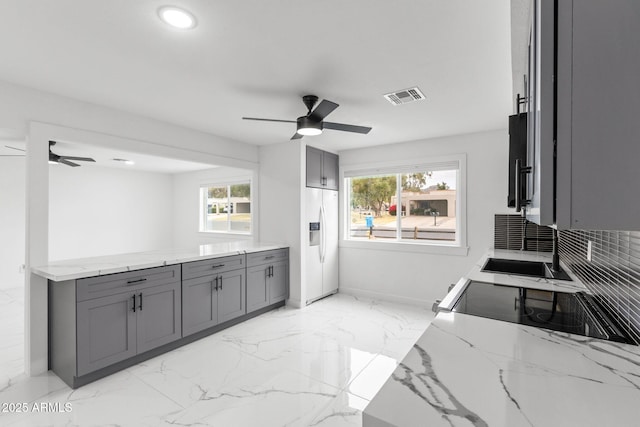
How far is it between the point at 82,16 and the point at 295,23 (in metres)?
1.14

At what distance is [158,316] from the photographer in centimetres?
291

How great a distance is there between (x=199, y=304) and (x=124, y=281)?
84 cm

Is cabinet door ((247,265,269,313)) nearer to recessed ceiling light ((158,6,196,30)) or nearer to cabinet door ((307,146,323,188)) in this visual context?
cabinet door ((307,146,323,188))

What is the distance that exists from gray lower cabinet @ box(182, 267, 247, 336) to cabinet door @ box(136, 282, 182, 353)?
0.09 metres

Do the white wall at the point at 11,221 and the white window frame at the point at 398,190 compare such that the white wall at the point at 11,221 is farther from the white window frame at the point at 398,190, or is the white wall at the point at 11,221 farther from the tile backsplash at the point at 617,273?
the tile backsplash at the point at 617,273

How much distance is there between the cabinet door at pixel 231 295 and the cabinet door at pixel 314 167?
1.65 meters

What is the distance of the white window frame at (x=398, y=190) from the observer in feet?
13.5

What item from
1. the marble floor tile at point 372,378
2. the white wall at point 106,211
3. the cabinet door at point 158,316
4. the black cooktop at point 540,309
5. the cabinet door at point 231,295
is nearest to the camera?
the black cooktop at point 540,309

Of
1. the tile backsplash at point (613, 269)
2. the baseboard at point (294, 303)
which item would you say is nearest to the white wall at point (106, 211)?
the baseboard at point (294, 303)

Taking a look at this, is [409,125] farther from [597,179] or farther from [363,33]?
[597,179]

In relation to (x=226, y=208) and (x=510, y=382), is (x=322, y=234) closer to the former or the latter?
(x=226, y=208)

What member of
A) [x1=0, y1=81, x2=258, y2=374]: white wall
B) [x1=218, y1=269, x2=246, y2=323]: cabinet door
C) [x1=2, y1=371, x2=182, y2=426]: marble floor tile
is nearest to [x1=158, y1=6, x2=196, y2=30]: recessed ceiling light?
[x1=0, y1=81, x2=258, y2=374]: white wall

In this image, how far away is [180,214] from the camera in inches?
295

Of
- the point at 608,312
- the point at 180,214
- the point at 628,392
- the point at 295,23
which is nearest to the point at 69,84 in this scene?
the point at 295,23
